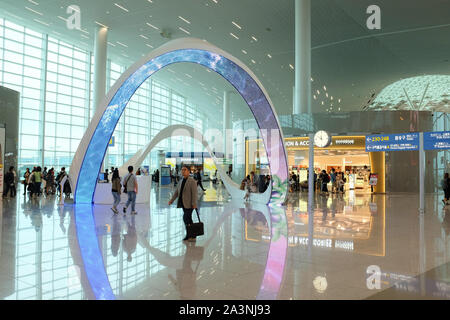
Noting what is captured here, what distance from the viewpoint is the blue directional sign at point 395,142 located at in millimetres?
13898

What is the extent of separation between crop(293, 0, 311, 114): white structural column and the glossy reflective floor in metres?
14.1

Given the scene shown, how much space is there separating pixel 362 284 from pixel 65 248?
472 cm

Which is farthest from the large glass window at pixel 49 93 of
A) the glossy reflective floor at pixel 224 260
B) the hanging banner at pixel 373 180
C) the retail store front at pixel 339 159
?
the hanging banner at pixel 373 180

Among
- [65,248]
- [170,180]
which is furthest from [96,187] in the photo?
[170,180]

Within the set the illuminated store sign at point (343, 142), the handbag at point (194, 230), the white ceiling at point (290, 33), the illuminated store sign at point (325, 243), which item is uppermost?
the white ceiling at point (290, 33)

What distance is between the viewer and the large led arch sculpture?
488 inches

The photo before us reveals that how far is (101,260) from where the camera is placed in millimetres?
5410

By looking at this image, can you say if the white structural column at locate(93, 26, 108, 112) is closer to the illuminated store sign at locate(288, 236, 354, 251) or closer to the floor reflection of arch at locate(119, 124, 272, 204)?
the floor reflection of arch at locate(119, 124, 272, 204)

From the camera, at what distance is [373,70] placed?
108 ft

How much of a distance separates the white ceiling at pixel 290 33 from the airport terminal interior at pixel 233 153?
177 millimetres

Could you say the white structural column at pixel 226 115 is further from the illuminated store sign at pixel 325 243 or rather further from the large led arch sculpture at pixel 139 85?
the illuminated store sign at pixel 325 243

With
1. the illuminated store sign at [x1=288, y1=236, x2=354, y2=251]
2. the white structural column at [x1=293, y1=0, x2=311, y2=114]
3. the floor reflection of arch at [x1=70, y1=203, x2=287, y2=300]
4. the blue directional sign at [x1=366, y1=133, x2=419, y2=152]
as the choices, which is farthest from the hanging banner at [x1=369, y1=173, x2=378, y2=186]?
the illuminated store sign at [x1=288, y1=236, x2=354, y2=251]

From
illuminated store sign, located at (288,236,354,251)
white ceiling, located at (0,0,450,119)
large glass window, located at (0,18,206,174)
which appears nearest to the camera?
illuminated store sign, located at (288,236,354,251)

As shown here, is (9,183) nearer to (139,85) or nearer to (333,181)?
(139,85)
